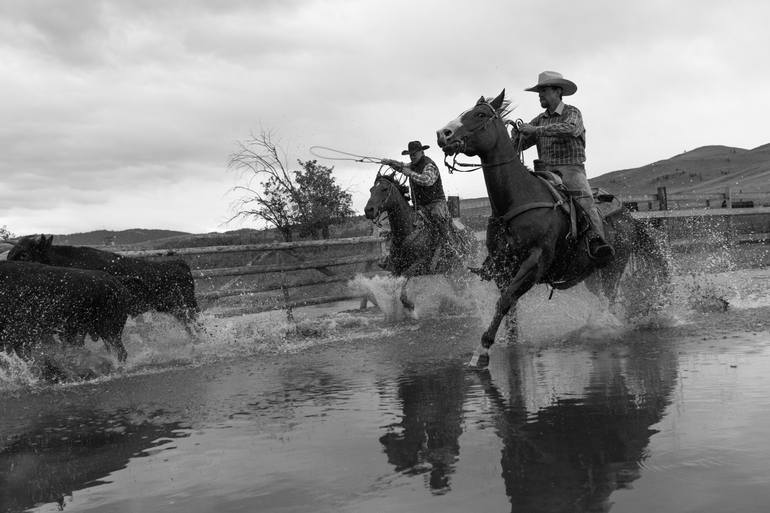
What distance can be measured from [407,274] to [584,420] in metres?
8.50

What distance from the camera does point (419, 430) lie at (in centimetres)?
504

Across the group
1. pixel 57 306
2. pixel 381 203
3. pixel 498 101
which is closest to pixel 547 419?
pixel 498 101

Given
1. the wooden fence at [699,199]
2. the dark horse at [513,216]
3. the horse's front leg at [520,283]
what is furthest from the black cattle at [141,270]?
the wooden fence at [699,199]

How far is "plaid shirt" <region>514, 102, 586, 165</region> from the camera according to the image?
9219 millimetres

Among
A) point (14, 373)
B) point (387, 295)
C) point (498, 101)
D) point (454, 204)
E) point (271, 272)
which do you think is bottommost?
point (14, 373)

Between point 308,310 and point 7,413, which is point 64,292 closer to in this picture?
point 7,413

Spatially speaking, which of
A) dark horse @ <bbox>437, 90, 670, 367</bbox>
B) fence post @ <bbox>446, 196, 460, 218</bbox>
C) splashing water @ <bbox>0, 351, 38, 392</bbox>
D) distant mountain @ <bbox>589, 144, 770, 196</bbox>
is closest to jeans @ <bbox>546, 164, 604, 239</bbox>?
dark horse @ <bbox>437, 90, 670, 367</bbox>

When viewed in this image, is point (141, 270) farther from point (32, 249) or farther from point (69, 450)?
point (69, 450)

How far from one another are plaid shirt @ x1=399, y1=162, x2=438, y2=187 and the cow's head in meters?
5.32

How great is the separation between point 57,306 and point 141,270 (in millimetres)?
2139

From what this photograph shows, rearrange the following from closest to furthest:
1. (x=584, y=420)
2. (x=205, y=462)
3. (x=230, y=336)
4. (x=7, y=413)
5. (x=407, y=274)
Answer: (x=205, y=462), (x=584, y=420), (x=7, y=413), (x=230, y=336), (x=407, y=274)

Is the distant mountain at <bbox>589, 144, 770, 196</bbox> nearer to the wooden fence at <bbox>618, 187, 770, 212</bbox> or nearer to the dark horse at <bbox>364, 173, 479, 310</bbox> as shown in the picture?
the wooden fence at <bbox>618, 187, 770, 212</bbox>

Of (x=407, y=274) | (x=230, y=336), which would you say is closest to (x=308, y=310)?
(x=407, y=274)

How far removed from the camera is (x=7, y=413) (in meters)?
6.93
